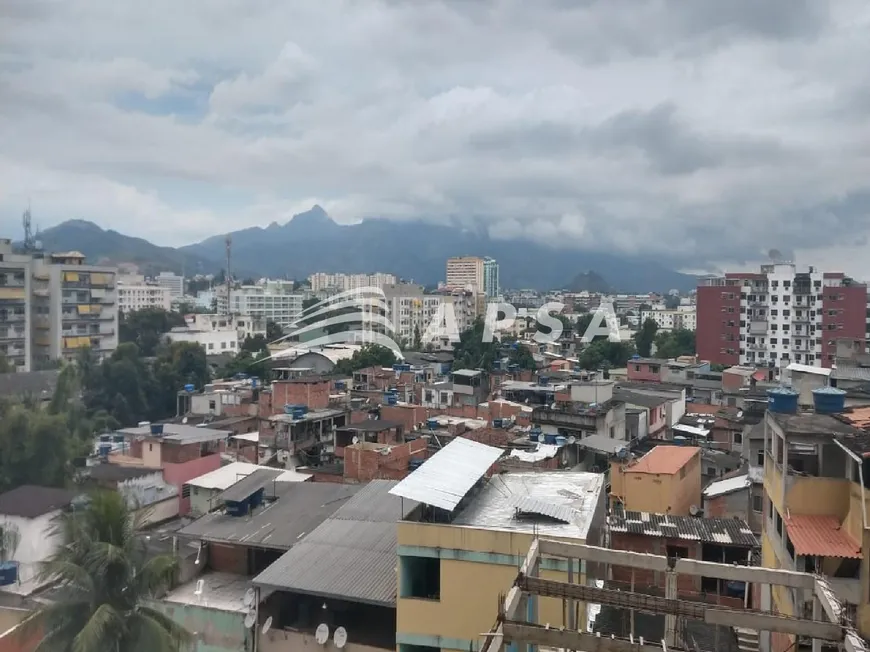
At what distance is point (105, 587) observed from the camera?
6680 mm

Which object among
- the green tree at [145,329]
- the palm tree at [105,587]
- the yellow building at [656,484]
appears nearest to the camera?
the palm tree at [105,587]

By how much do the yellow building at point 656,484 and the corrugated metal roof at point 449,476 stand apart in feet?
14.1

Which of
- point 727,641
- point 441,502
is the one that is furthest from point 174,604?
point 727,641

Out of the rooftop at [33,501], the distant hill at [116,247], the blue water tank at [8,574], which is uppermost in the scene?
the distant hill at [116,247]

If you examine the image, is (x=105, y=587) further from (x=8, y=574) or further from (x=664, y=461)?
(x=664, y=461)

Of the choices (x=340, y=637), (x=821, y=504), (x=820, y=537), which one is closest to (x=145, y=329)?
(x=340, y=637)

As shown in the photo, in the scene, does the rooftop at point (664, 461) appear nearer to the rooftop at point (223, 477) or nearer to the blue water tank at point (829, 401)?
the blue water tank at point (829, 401)

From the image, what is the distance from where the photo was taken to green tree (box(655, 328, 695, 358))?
4522cm

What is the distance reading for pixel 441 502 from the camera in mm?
7609

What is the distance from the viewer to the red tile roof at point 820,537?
234 inches

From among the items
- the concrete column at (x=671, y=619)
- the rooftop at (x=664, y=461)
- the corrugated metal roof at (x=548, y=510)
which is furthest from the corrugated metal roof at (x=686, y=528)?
the concrete column at (x=671, y=619)

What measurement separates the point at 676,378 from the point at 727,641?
22.9 m

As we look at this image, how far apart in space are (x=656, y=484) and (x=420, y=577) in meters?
6.50

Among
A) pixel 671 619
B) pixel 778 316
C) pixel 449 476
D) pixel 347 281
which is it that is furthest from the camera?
pixel 347 281
